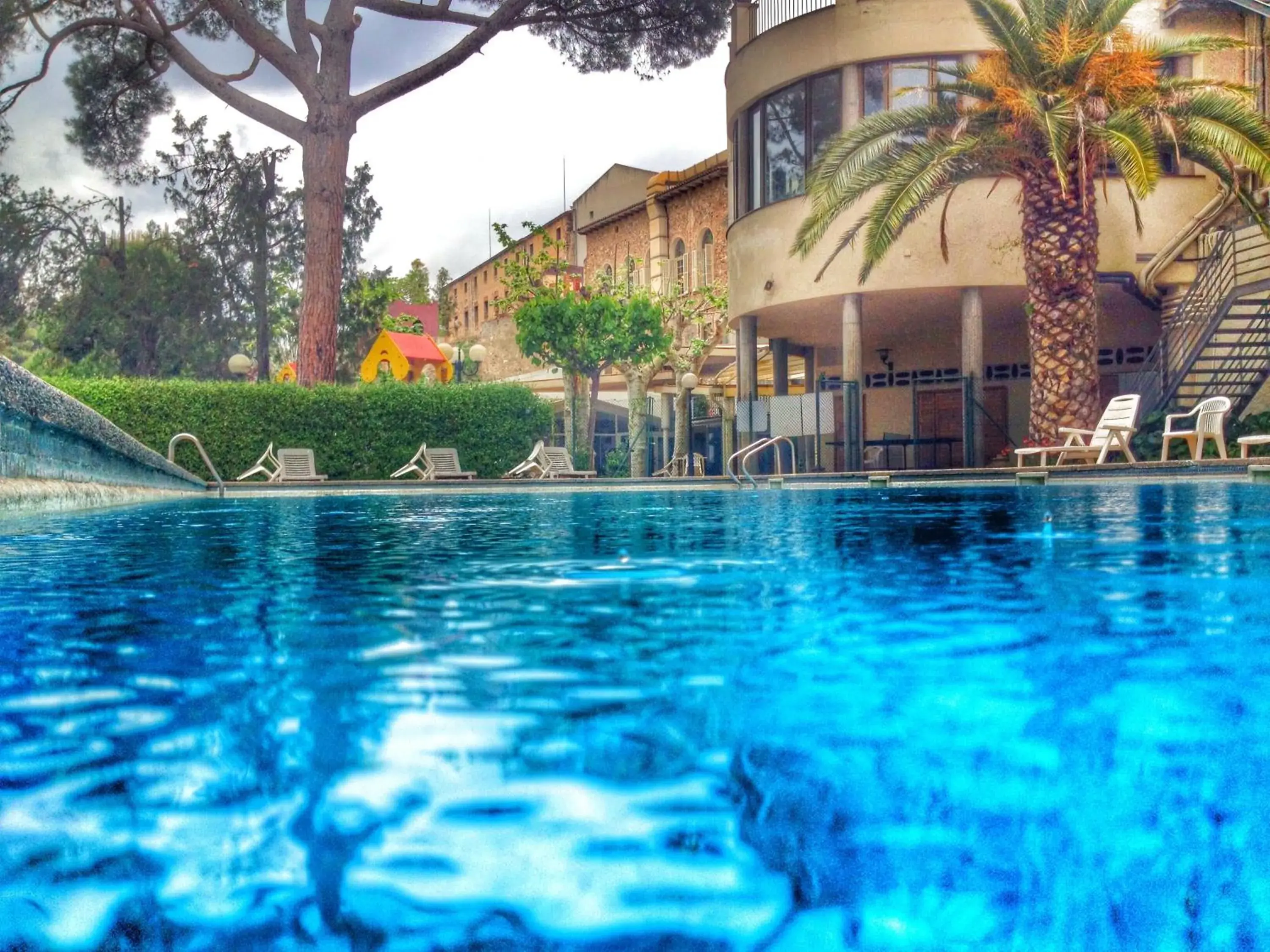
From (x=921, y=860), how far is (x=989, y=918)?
0.08 m

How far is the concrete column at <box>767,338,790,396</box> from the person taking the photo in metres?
22.1

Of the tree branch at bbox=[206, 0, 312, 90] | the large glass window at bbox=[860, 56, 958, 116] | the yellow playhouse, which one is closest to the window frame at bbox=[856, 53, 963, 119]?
the large glass window at bbox=[860, 56, 958, 116]

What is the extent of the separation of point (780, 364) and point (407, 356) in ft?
60.5

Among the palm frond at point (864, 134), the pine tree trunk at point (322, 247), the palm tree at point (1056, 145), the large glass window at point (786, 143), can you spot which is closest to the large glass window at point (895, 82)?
the large glass window at point (786, 143)

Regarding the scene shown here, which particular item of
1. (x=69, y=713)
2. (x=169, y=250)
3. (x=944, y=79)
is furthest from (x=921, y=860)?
(x=169, y=250)

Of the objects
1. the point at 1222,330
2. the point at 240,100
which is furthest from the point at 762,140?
the point at 240,100

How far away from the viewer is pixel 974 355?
706 inches

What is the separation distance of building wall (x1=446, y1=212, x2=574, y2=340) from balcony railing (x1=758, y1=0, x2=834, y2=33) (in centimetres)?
2457

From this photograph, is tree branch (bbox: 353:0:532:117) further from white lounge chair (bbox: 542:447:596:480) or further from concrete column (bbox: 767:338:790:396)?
concrete column (bbox: 767:338:790:396)

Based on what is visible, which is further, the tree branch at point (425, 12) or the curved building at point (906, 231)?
the tree branch at point (425, 12)

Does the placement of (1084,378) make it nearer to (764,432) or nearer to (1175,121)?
(1175,121)

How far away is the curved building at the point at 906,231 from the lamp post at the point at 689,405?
1.20 meters

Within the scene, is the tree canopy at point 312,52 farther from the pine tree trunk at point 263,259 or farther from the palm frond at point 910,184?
the palm frond at point 910,184

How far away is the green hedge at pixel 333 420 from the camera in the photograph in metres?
19.1
